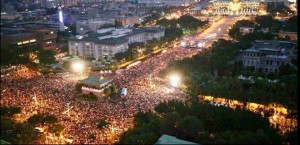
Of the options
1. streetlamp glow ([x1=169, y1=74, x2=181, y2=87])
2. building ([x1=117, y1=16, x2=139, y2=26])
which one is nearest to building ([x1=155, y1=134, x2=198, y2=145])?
streetlamp glow ([x1=169, y1=74, x2=181, y2=87])

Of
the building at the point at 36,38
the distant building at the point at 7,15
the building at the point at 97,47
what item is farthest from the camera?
the building at the point at 97,47

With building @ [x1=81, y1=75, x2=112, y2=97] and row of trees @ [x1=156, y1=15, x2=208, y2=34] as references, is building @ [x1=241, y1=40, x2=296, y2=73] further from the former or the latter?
row of trees @ [x1=156, y1=15, x2=208, y2=34]

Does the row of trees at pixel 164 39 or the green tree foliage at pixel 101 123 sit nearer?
the green tree foliage at pixel 101 123

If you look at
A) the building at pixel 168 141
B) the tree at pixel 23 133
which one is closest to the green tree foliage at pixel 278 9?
the building at pixel 168 141

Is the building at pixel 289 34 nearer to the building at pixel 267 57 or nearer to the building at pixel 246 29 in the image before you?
the building at pixel 246 29

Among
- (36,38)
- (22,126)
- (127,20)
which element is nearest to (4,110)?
(22,126)

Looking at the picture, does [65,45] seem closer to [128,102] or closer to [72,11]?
[128,102]
